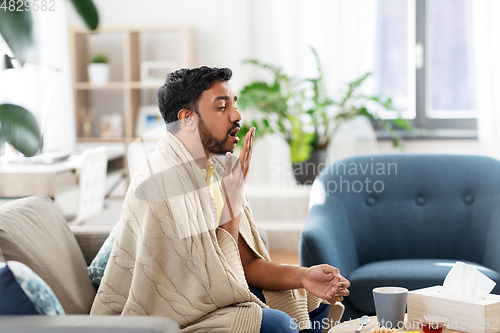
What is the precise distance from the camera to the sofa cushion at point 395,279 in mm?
1859

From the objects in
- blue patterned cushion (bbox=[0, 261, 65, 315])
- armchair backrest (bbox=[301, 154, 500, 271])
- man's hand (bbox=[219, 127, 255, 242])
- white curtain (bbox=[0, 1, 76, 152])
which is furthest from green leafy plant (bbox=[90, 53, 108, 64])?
blue patterned cushion (bbox=[0, 261, 65, 315])

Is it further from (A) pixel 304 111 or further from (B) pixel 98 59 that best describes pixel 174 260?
(B) pixel 98 59

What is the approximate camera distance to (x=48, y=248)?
149cm

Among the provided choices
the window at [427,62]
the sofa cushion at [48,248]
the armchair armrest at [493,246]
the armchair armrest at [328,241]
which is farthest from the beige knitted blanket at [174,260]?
the window at [427,62]

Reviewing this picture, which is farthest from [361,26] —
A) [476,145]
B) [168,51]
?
[168,51]

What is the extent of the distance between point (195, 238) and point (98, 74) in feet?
9.97

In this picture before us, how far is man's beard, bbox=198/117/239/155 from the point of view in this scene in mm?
1386

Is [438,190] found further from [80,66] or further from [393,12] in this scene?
[80,66]

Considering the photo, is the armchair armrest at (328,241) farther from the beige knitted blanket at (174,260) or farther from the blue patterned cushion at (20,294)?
the blue patterned cushion at (20,294)

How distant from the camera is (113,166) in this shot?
3836 mm

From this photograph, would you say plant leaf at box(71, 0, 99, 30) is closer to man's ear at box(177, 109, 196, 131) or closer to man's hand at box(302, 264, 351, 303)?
man's ear at box(177, 109, 196, 131)

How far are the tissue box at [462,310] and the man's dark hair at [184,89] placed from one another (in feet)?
2.56

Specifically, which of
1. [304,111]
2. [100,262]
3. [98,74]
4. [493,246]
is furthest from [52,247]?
[98,74]

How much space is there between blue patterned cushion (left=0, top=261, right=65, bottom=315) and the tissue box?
0.89 m
